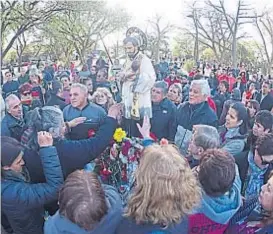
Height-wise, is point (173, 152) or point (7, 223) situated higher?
point (173, 152)

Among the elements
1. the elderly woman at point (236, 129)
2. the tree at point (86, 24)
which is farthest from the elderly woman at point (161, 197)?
the tree at point (86, 24)

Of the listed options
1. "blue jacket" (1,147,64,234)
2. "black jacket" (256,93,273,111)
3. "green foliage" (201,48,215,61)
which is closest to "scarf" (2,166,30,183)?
"blue jacket" (1,147,64,234)

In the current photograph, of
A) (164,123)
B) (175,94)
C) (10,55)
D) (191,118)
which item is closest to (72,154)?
(191,118)

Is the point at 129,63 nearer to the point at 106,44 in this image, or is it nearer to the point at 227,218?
the point at 227,218

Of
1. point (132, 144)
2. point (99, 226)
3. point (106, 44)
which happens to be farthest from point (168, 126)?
point (106, 44)

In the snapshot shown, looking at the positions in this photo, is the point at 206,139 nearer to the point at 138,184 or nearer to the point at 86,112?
the point at 138,184

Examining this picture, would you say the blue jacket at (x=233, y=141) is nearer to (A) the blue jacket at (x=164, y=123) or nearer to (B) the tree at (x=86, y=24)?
(A) the blue jacket at (x=164, y=123)

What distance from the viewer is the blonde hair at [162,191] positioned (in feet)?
4.97

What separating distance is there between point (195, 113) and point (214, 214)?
5.49 feet

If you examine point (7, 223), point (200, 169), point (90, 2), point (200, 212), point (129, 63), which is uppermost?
point (90, 2)

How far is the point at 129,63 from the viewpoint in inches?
120

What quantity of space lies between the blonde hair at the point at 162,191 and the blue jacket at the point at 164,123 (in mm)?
1895

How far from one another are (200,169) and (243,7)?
17.4 ft

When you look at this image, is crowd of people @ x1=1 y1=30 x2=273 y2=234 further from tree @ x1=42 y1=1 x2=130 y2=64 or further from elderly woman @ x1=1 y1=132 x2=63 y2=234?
tree @ x1=42 y1=1 x2=130 y2=64
